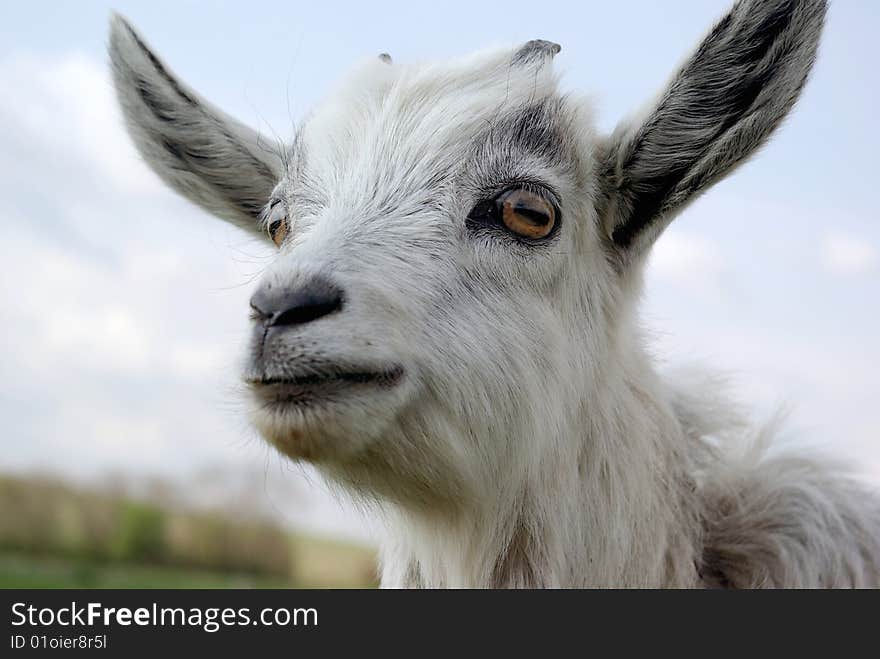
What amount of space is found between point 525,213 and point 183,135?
243cm

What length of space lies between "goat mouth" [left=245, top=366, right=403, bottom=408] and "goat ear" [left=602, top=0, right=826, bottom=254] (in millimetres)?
1772

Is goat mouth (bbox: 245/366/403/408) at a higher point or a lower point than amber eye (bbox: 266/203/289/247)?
lower

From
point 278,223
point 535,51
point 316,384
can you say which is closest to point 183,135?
point 278,223

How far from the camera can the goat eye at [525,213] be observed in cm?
454

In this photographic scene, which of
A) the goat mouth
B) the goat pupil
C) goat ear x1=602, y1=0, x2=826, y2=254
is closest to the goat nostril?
the goat mouth

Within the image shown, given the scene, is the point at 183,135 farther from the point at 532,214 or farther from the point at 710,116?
the point at 710,116

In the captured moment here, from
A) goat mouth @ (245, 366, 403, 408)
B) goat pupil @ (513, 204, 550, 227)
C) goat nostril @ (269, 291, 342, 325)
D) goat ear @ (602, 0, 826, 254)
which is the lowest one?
goat mouth @ (245, 366, 403, 408)

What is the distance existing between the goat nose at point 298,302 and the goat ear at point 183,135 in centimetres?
217

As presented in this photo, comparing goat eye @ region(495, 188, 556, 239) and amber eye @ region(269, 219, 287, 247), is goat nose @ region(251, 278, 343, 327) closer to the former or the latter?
goat eye @ region(495, 188, 556, 239)

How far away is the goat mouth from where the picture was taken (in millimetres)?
3836

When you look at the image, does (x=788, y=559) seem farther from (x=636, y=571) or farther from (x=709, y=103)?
(x=709, y=103)

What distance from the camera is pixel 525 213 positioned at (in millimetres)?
4562

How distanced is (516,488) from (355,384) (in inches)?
43.3

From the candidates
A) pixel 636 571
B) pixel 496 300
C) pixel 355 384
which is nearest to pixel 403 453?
pixel 355 384
